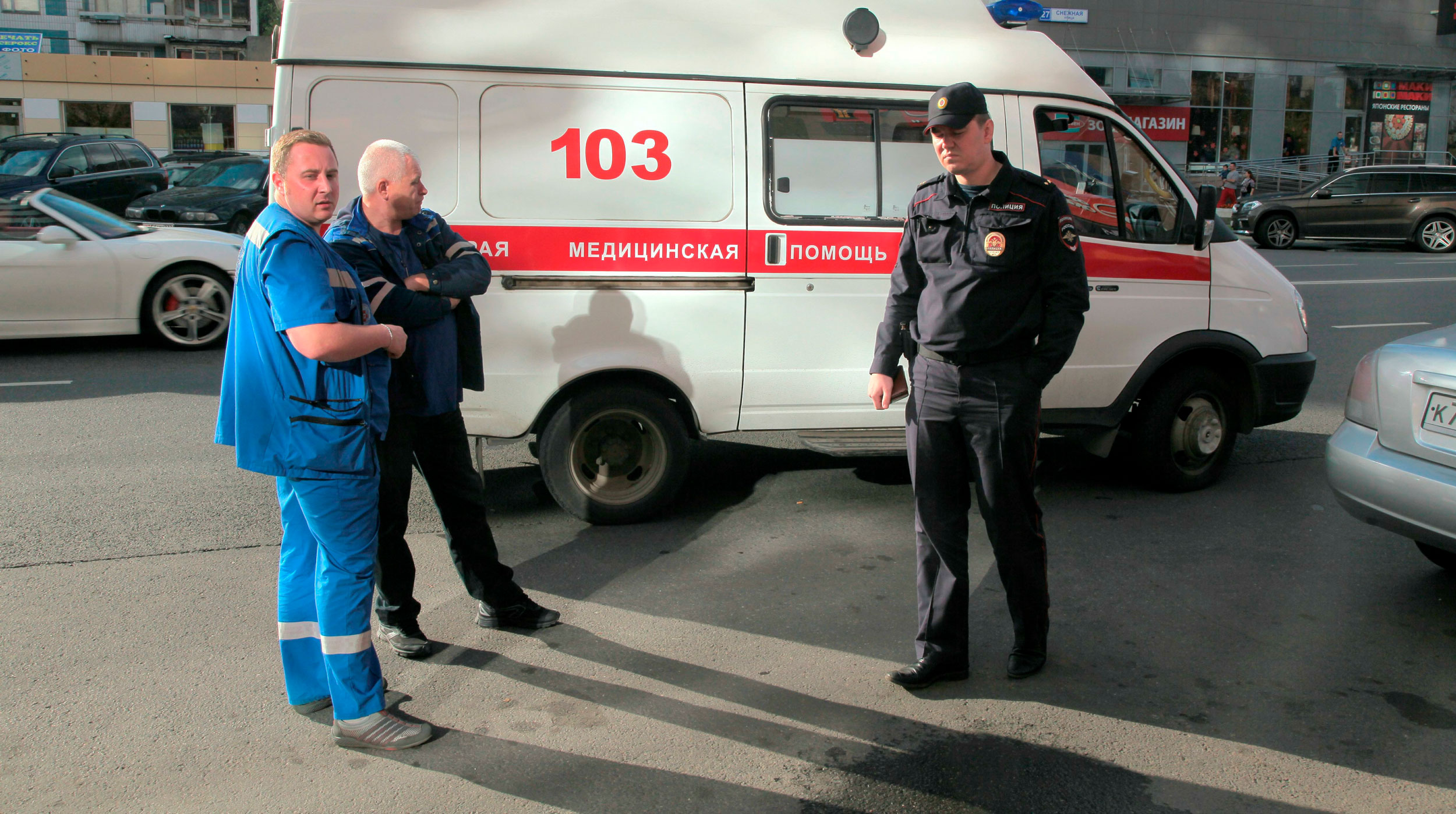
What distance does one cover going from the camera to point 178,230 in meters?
9.76

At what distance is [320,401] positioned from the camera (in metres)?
3.06

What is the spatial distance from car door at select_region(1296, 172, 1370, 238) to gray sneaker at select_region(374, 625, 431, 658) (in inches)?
842

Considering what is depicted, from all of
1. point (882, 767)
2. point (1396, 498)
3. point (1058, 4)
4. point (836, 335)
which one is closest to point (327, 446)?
point (882, 767)

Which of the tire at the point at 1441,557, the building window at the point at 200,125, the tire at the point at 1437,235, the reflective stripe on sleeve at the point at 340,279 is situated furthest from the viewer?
the building window at the point at 200,125

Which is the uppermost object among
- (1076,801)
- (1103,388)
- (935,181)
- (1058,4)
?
(1058,4)

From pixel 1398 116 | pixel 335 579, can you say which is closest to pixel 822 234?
pixel 335 579

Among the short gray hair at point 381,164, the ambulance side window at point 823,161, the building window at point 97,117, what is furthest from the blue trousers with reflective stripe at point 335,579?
the building window at point 97,117

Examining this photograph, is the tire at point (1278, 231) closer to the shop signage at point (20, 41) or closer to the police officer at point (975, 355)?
the police officer at point (975, 355)

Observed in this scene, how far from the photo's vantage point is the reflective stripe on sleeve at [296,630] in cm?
338

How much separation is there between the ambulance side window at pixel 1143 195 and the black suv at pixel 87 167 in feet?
58.9

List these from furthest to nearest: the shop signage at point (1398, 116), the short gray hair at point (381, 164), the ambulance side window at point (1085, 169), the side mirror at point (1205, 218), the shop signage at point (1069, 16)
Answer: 1. the shop signage at point (1398, 116)
2. the shop signage at point (1069, 16)
3. the ambulance side window at point (1085, 169)
4. the side mirror at point (1205, 218)
5. the short gray hair at point (381, 164)

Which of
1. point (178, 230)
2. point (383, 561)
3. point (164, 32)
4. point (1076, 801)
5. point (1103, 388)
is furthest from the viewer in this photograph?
point (164, 32)

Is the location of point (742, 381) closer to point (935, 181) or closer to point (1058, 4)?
point (935, 181)

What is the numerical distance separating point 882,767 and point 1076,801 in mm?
529
